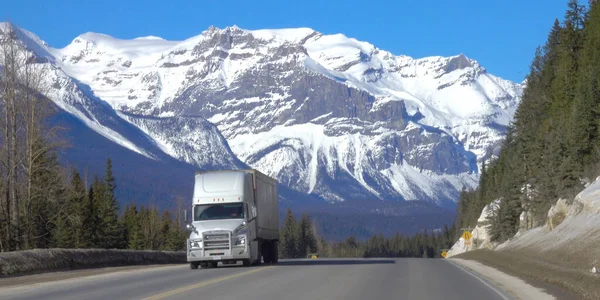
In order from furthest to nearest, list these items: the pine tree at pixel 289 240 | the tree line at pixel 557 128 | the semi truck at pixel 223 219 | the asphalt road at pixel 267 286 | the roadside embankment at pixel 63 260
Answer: the pine tree at pixel 289 240
the tree line at pixel 557 128
the semi truck at pixel 223 219
the roadside embankment at pixel 63 260
the asphalt road at pixel 267 286

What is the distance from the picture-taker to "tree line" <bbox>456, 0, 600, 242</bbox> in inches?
2913

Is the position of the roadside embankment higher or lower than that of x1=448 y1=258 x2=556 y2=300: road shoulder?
higher

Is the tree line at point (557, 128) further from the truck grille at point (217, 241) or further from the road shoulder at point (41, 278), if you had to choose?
the road shoulder at point (41, 278)

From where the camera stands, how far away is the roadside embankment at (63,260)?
3731 centimetres

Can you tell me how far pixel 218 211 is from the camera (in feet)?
146

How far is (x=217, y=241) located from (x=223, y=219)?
1043 millimetres

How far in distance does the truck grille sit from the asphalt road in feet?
18.3

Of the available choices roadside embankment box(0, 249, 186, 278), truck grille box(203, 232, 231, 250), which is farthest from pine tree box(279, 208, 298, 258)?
truck grille box(203, 232, 231, 250)

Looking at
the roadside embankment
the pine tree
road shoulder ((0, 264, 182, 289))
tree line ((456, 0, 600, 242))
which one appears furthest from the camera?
the pine tree

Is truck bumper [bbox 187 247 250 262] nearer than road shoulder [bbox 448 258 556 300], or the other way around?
road shoulder [bbox 448 258 556 300]

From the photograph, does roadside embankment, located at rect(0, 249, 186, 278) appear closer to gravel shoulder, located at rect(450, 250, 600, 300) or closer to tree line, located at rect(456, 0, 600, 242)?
gravel shoulder, located at rect(450, 250, 600, 300)

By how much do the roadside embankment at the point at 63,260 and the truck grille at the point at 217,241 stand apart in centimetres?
582

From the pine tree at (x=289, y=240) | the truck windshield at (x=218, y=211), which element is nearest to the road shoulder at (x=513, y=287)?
the truck windshield at (x=218, y=211)

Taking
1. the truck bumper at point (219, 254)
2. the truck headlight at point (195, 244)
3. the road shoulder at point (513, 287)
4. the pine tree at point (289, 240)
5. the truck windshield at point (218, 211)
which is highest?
the pine tree at point (289, 240)
